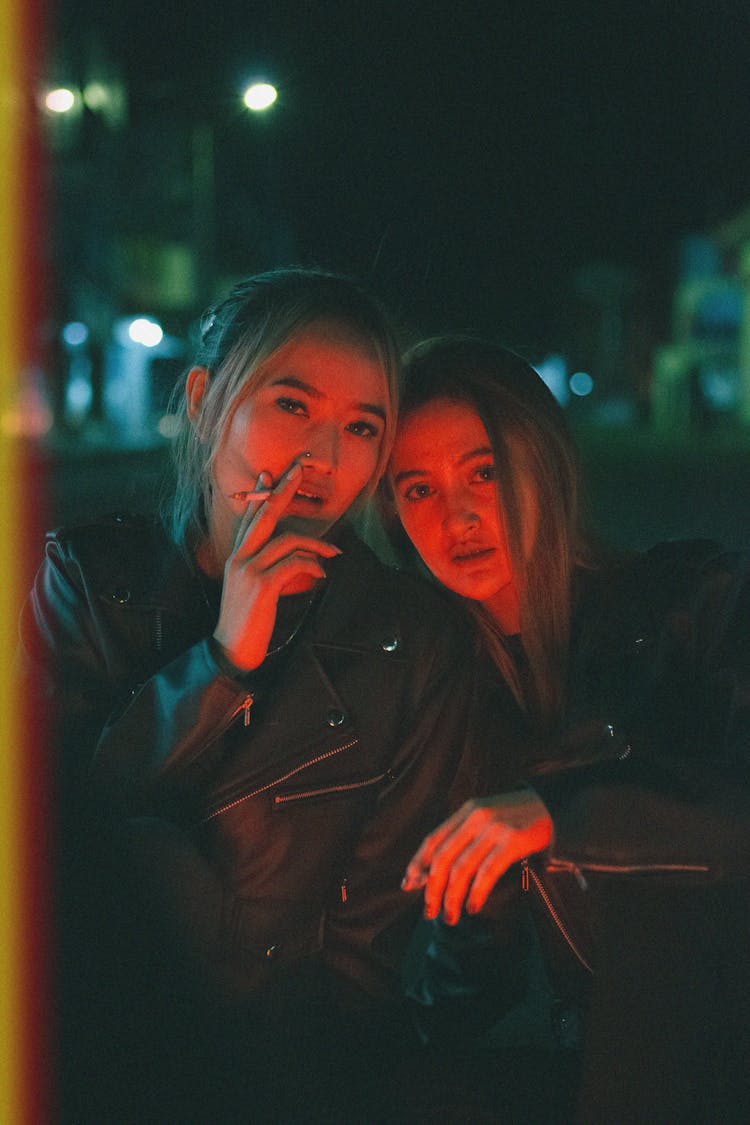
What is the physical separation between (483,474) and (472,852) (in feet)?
3.63

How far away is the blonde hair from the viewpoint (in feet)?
9.14

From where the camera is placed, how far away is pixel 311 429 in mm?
2736

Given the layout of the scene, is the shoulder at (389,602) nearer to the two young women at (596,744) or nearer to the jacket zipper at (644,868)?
the two young women at (596,744)

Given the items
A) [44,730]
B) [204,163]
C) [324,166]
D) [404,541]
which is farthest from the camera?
[204,163]

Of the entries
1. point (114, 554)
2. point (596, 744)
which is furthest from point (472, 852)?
point (114, 554)

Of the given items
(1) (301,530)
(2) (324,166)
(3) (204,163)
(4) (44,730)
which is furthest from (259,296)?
(3) (204,163)

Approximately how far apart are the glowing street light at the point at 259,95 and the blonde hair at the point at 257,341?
21.0 feet

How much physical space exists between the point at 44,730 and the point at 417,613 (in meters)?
0.92

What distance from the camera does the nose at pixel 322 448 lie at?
269cm

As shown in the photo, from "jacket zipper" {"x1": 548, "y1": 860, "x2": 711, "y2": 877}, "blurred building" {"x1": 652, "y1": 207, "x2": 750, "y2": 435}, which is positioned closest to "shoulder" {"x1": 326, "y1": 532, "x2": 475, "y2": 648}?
"jacket zipper" {"x1": 548, "y1": 860, "x2": 711, "y2": 877}

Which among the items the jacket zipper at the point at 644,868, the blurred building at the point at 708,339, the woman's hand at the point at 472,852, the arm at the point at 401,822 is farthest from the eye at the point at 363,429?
the blurred building at the point at 708,339

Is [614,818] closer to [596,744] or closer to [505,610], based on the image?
[596,744]

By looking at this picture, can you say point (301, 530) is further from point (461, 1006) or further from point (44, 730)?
point (461, 1006)

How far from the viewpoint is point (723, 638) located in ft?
7.82
